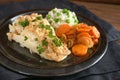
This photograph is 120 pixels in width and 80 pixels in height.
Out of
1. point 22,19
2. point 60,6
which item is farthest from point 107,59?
point 60,6

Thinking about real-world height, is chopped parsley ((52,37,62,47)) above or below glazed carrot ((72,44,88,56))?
above

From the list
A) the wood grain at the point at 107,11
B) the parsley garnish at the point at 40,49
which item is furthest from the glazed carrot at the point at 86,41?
the wood grain at the point at 107,11

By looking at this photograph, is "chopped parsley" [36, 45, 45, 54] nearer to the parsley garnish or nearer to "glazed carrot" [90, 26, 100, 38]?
the parsley garnish

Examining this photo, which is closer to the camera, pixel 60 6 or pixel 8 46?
pixel 8 46

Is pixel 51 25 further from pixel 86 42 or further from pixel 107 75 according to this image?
pixel 107 75

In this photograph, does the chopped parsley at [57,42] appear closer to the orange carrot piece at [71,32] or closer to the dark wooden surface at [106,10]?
the orange carrot piece at [71,32]

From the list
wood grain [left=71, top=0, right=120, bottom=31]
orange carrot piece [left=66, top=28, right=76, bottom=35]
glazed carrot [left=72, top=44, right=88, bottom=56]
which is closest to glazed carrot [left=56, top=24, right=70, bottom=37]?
orange carrot piece [left=66, top=28, right=76, bottom=35]

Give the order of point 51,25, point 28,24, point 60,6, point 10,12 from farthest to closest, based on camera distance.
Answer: point 60,6, point 10,12, point 51,25, point 28,24
